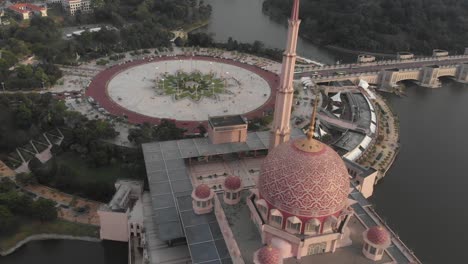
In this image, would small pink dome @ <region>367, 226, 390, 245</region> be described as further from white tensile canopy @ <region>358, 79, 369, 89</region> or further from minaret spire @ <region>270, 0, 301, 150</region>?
white tensile canopy @ <region>358, 79, 369, 89</region>

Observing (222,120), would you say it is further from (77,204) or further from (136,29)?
(136,29)

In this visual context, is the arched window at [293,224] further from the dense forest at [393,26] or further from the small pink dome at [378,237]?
the dense forest at [393,26]

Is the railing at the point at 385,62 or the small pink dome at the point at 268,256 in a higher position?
the railing at the point at 385,62

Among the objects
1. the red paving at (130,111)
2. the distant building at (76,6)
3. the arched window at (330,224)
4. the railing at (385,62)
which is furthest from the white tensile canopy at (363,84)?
the distant building at (76,6)

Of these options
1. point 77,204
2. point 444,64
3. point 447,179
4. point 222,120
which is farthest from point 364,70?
point 77,204

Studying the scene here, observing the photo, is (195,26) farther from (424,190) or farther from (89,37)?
(424,190)

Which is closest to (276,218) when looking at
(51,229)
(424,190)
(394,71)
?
(51,229)
